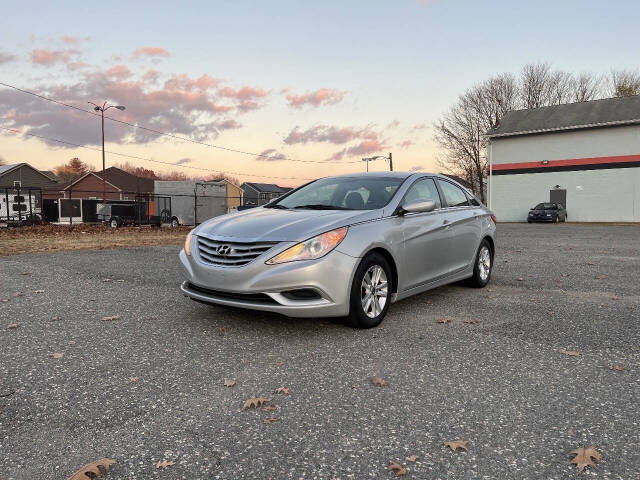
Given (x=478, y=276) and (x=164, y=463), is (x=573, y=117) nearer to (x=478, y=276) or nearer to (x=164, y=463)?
(x=478, y=276)

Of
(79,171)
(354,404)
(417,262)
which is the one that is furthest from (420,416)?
(79,171)

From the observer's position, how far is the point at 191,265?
184 inches

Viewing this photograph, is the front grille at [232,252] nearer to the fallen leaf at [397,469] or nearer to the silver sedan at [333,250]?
the silver sedan at [333,250]

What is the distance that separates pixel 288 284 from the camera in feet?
13.5

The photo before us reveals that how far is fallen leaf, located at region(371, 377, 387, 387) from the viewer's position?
10.8 feet

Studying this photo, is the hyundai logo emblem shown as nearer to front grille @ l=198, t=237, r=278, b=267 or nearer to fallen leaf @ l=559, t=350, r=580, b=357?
front grille @ l=198, t=237, r=278, b=267

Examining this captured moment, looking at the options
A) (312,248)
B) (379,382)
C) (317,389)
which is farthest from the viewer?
(312,248)

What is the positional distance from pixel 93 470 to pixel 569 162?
3863cm

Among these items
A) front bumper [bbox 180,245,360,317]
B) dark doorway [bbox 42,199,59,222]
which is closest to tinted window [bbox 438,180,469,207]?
front bumper [bbox 180,245,360,317]

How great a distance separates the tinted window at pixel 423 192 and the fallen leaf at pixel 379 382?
2.36 metres

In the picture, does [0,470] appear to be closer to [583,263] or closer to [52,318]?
[52,318]

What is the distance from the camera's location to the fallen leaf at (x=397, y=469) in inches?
88.7

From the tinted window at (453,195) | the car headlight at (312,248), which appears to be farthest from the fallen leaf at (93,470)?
the tinted window at (453,195)

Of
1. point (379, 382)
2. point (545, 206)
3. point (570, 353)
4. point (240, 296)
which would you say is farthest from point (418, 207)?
point (545, 206)
